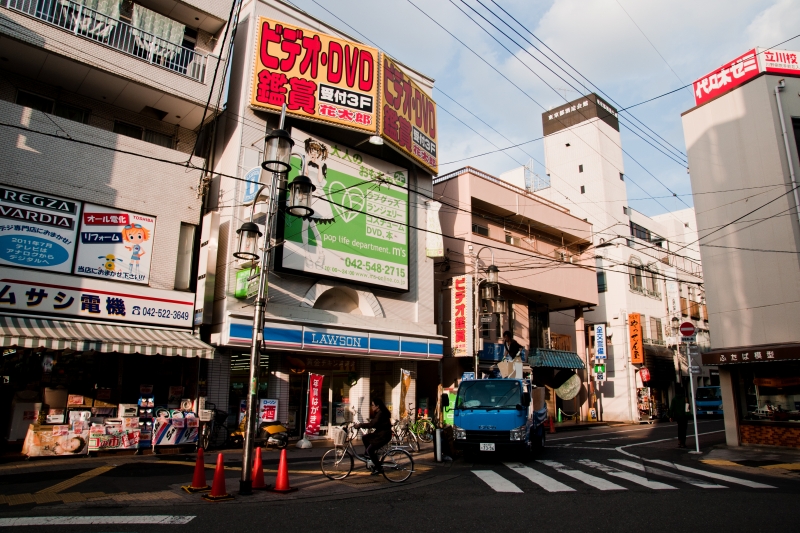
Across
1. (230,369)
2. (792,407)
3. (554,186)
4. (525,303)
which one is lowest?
(792,407)

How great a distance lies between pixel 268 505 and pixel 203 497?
1186 millimetres

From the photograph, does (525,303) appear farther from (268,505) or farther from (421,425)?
(268,505)

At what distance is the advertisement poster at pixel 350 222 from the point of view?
1794cm

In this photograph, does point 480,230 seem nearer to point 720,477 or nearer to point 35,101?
point 720,477

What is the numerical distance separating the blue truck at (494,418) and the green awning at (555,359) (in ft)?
47.9

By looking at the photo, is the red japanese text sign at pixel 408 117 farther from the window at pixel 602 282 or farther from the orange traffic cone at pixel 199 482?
the window at pixel 602 282

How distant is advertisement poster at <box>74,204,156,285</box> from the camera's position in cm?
1427

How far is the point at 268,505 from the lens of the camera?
8.26 metres

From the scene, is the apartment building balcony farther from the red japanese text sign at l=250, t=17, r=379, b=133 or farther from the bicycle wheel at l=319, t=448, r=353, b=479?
the bicycle wheel at l=319, t=448, r=353, b=479

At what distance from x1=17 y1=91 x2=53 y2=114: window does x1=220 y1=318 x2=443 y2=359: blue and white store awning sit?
27.7 ft

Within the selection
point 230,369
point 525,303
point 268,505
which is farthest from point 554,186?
point 268,505

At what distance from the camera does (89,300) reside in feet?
45.4

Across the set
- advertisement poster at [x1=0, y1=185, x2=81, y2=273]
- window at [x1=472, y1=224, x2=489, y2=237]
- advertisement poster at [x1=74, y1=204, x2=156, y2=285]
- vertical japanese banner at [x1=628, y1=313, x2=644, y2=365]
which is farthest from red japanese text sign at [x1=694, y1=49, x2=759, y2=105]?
advertisement poster at [x1=0, y1=185, x2=81, y2=273]

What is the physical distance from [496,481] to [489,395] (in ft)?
11.9
